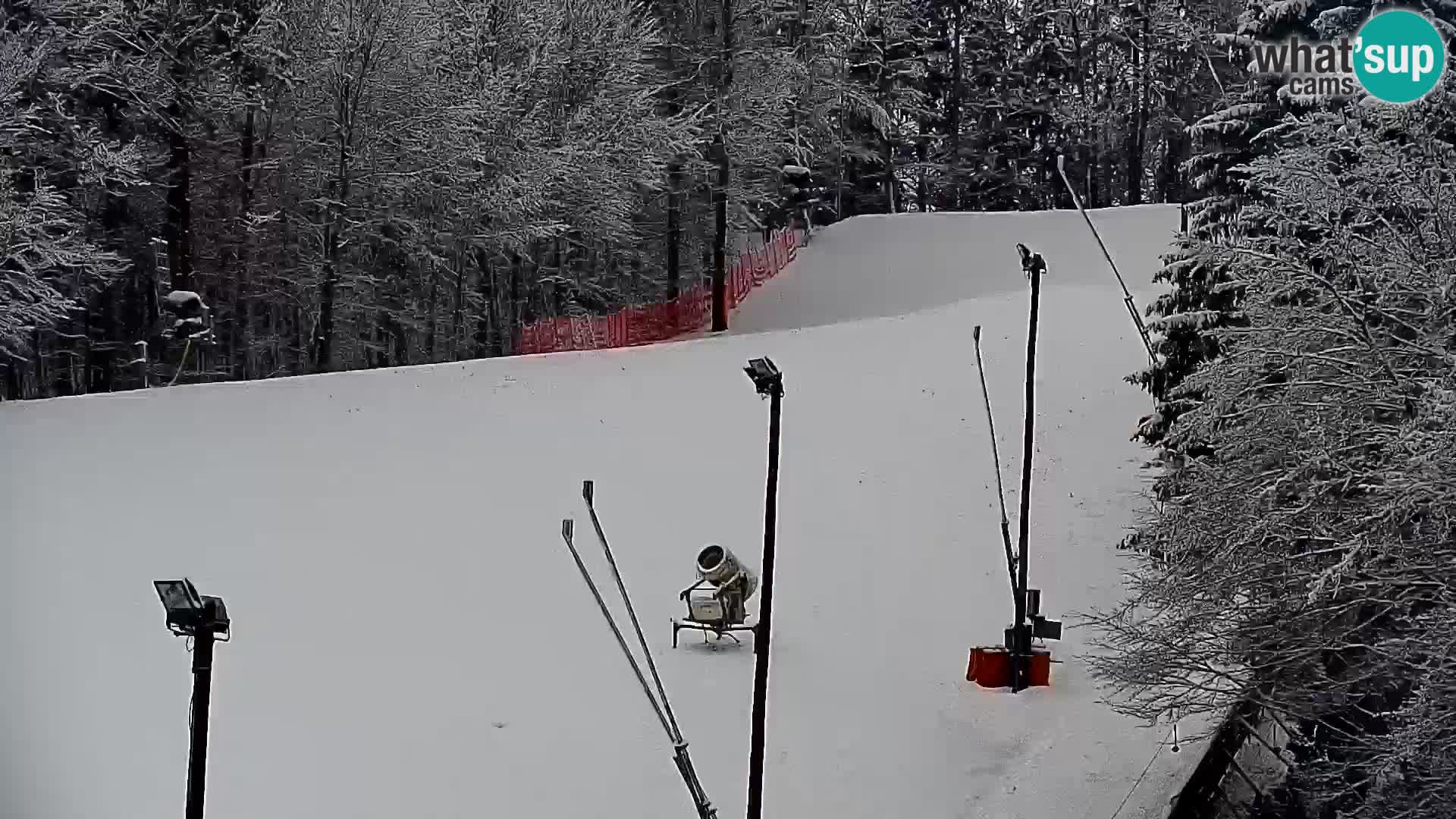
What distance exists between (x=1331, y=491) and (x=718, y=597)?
5458mm

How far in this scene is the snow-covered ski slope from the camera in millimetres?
11758

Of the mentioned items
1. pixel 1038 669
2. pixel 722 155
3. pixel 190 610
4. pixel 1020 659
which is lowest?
pixel 1038 669

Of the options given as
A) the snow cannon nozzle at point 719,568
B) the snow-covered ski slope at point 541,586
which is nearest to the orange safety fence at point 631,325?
the snow-covered ski slope at point 541,586

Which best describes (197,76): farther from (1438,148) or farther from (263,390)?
(1438,148)

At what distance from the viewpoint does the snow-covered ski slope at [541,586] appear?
11.8 m

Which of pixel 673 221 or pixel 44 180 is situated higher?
pixel 673 221

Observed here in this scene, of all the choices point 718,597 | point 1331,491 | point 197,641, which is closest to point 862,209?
point 718,597

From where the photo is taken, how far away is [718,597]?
14.2m

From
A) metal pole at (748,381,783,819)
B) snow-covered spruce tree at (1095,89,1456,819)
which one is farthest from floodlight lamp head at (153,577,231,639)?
snow-covered spruce tree at (1095,89,1456,819)

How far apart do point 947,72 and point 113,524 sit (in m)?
43.4

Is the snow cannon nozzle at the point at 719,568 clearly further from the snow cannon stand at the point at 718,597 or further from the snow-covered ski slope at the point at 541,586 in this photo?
the snow-covered ski slope at the point at 541,586

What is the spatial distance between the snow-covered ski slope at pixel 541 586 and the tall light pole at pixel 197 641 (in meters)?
4.92

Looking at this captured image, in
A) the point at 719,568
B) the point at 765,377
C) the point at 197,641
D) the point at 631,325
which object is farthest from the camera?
the point at 631,325

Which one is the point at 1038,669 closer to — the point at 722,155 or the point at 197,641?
the point at 197,641
